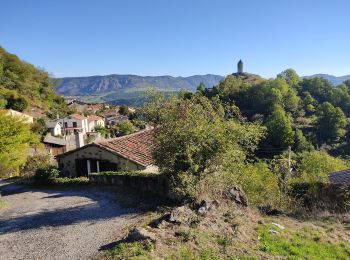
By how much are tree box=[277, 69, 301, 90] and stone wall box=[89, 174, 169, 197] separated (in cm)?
10606

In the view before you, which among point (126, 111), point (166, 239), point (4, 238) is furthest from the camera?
point (126, 111)

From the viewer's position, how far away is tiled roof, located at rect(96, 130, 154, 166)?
18484 mm

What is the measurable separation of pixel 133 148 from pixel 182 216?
10582 millimetres

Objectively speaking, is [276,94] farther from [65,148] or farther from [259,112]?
[65,148]

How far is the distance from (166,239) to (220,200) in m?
3.79

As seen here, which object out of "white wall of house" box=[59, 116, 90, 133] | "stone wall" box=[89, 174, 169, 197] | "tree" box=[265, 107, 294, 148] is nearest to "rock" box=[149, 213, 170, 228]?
"stone wall" box=[89, 174, 169, 197]

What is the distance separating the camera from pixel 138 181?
15086 millimetres

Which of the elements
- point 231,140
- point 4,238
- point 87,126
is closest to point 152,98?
point 231,140

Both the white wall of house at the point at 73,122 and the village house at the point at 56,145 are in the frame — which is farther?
the white wall of house at the point at 73,122

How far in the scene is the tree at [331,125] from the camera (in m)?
77.1

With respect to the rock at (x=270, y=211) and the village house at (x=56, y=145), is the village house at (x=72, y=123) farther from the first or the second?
the rock at (x=270, y=211)

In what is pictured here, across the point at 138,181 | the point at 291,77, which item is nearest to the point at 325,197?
the point at 138,181

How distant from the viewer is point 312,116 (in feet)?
295

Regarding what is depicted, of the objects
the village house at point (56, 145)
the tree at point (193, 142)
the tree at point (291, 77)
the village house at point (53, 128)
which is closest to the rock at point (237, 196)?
the tree at point (193, 142)
